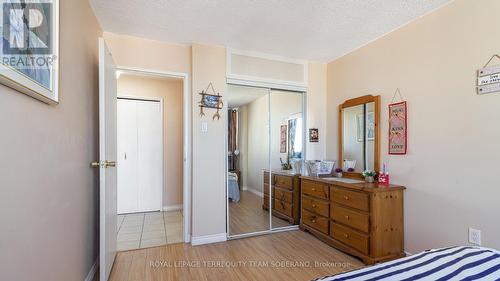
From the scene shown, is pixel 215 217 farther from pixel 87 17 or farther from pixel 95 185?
pixel 87 17

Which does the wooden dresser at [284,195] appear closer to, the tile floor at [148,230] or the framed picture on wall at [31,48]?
the tile floor at [148,230]

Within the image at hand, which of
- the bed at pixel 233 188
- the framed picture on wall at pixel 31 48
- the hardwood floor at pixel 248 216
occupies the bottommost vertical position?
the hardwood floor at pixel 248 216

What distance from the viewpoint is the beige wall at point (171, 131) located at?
411cm

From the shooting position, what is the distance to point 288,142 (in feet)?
11.0

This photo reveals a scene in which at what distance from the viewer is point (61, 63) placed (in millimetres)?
1422

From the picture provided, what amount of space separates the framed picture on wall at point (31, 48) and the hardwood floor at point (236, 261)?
1.67 m

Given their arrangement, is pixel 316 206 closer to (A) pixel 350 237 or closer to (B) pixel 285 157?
(A) pixel 350 237

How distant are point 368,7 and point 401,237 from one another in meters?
2.19

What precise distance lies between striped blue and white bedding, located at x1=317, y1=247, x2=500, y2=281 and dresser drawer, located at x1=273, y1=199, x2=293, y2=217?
90.1 inches

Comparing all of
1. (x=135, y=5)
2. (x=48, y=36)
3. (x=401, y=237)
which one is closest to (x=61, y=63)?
(x=48, y=36)

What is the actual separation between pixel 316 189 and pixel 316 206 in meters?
0.21

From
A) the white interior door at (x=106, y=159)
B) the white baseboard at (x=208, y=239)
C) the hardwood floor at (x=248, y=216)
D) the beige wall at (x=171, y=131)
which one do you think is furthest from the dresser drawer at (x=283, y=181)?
the white interior door at (x=106, y=159)

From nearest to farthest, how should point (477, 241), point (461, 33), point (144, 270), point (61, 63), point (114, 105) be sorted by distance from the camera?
point (61, 63) < point (477, 241) < point (461, 33) < point (144, 270) < point (114, 105)

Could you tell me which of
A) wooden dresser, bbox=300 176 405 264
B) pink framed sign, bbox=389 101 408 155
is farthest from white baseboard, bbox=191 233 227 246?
pink framed sign, bbox=389 101 408 155
